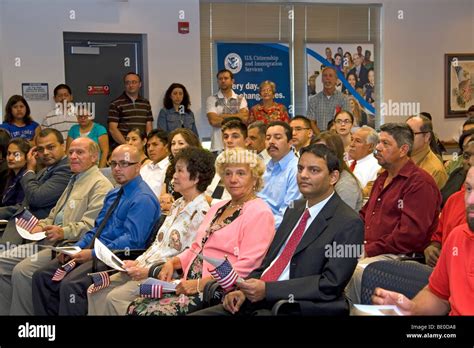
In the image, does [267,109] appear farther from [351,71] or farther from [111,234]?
[111,234]

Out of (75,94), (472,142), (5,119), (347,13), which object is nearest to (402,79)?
(347,13)

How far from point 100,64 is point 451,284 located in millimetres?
7131

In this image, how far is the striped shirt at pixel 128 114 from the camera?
8586 mm

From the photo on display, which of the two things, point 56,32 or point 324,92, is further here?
point 324,92

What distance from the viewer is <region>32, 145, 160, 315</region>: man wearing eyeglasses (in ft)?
14.0

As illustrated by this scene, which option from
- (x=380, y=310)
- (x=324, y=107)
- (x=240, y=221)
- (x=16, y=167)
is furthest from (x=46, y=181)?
(x=324, y=107)

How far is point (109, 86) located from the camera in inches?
358

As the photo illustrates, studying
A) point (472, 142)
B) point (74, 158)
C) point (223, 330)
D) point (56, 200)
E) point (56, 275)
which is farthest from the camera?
point (56, 200)

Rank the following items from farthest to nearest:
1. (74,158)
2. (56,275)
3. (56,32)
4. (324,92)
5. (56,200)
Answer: (324,92) → (56,32) → (56,200) → (74,158) → (56,275)

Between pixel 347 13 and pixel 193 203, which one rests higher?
pixel 347 13

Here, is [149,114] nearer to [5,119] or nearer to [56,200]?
[5,119]

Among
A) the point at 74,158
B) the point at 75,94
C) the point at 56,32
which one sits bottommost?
the point at 74,158

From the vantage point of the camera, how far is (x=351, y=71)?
33.2 feet

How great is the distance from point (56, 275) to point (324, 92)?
6.07 meters
